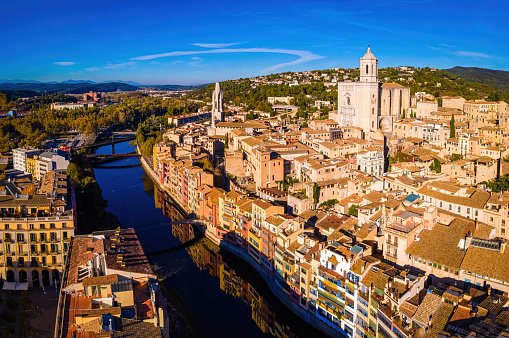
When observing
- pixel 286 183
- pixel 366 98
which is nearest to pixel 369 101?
pixel 366 98

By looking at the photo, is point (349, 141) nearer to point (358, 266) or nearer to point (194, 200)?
point (194, 200)

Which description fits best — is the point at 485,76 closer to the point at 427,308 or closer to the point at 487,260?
the point at 487,260

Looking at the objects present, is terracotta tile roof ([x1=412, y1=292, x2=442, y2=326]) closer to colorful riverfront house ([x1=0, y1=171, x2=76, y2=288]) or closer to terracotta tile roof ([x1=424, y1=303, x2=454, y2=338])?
terracotta tile roof ([x1=424, y1=303, x2=454, y2=338])

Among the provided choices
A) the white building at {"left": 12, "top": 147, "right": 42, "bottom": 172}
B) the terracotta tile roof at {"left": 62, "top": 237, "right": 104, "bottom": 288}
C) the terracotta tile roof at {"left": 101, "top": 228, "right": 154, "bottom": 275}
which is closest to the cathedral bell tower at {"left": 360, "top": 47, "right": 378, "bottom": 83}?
the white building at {"left": 12, "top": 147, "right": 42, "bottom": 172}

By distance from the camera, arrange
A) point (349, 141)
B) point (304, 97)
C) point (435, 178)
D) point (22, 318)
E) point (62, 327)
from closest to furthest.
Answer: point (62, 327) < point (22, 318) < point (435, 178) < point (349, 141) < point (304, 97)

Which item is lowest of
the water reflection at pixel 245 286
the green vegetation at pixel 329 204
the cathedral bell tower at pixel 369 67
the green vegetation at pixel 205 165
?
the water reflection at pixel 245 286

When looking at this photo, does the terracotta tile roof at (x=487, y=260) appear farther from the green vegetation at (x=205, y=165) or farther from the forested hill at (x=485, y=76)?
the forested hill at (x=485, y=76)

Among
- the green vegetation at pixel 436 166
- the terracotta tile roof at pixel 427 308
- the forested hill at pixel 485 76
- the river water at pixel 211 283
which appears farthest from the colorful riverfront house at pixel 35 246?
the forested hill at pixel 485 76

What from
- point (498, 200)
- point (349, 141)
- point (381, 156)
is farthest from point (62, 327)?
point (349, 141)
